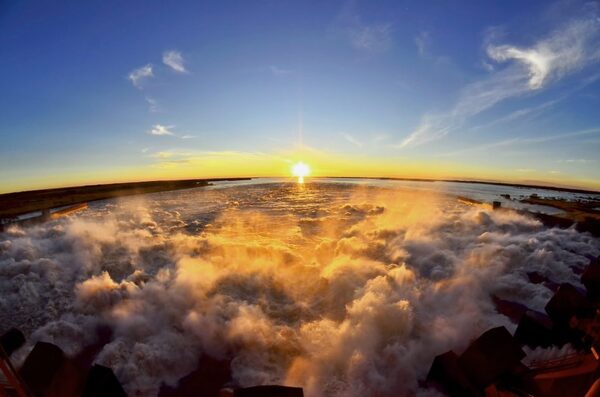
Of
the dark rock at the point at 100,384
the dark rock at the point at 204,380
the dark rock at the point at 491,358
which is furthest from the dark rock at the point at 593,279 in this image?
the dark rock at the point at 100,384

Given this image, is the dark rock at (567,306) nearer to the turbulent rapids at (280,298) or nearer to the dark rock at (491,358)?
the turbulent rapids at (280,298)

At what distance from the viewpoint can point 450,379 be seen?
597 centimetres

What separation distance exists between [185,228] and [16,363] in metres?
16.5

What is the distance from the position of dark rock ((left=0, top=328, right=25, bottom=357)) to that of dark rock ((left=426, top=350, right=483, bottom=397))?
1124cm

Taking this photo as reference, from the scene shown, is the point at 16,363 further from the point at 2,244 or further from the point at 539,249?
the point at 539,249

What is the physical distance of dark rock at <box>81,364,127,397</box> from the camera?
17.1ft

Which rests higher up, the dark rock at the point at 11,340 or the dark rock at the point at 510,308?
the dark rock at the point at 11,340

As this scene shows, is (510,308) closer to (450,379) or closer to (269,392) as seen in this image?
(450,379)

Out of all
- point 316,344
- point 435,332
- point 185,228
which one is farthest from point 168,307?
point 185,228

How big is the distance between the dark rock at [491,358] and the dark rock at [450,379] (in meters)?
0.13

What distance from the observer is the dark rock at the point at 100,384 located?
206 inches

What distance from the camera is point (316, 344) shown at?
7945 mm

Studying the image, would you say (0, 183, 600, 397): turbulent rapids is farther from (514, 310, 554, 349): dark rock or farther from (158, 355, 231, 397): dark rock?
(514, 310, 554, 349): dark rock

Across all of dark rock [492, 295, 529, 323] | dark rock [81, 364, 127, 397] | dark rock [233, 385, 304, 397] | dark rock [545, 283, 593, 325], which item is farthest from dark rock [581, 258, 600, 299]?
dark rock [81, 364, 127, 397]
